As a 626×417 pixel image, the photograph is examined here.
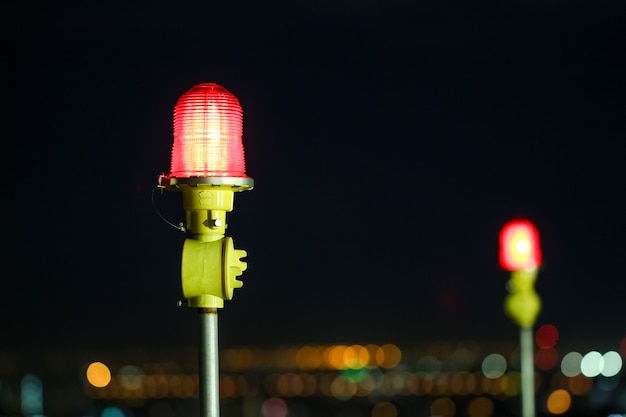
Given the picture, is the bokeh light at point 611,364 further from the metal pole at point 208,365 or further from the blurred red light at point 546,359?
the metal pole at point 208,365

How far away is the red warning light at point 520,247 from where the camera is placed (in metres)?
15.4

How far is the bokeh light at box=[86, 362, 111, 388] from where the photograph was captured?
4390 inches

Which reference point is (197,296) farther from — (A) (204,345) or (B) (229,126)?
(B) (229,126)

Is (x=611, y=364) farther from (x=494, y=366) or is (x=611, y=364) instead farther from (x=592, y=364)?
(x=494, y=366)

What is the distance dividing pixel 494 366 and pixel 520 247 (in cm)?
13966

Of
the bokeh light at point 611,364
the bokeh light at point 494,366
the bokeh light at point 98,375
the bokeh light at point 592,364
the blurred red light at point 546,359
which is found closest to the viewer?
the bokeh light at point 98,375

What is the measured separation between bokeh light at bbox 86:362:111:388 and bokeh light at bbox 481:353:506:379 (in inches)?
1343

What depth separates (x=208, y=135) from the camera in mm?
7227

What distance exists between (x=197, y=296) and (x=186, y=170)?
589 millimetres

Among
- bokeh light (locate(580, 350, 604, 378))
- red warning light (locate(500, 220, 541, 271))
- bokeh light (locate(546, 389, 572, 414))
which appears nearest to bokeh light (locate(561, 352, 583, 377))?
bokeh light (locate(580, 350, 604, 378))

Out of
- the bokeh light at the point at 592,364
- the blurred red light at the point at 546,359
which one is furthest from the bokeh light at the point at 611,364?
the blurred red light at the point at 546,359

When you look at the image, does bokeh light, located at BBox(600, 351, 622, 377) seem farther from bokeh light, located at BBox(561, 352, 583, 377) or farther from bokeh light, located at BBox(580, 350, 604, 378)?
bokeh light, located at BBox(561, 352, 583, 377)

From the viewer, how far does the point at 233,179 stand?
7164 mm

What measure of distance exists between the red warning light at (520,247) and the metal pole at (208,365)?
27.8 feet
